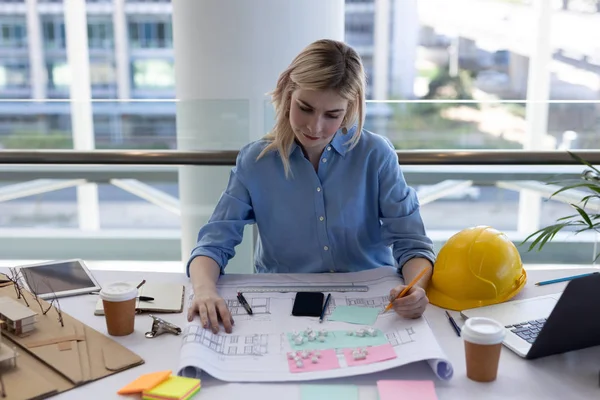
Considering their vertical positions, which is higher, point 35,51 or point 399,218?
point 35,51

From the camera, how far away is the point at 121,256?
347 cm

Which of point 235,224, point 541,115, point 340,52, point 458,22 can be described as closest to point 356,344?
point 235,224

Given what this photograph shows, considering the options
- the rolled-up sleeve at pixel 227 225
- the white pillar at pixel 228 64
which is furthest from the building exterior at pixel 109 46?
the rolled-up sleeve at pixel 227 225

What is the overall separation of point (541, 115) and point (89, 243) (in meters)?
2.48

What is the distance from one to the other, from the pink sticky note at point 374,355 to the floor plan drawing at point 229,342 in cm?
15

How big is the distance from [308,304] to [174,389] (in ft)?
1.23

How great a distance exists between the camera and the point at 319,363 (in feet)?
3.63

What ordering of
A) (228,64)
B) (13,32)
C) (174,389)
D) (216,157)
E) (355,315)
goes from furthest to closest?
1. (13,32)
2. (228,64)
3. (216,157)
4. (355,315)
5. (174,389)

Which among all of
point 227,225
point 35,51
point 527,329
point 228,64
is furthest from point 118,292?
point 35,51

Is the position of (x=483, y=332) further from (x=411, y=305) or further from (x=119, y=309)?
(x=119, y=309)

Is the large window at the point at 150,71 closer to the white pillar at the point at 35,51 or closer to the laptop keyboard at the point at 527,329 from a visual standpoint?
the white pillar at the point at 35,51

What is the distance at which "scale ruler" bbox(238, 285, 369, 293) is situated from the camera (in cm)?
139

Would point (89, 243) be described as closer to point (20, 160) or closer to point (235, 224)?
point (20, 160)

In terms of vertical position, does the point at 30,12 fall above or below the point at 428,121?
above
